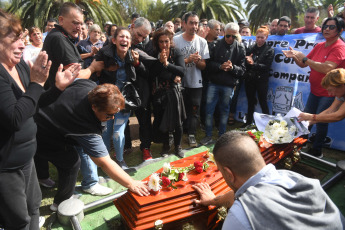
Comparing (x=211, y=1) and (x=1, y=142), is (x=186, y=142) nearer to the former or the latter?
(x=1, y=142)

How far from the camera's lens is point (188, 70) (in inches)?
157

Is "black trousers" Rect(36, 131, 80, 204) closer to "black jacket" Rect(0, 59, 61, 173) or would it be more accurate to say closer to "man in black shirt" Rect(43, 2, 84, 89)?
"black jacket" Rect(0, 59, 61, 173)

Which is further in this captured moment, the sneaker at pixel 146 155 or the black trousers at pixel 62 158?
the sneaker at pixel 146 155

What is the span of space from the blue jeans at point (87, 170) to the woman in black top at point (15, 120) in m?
0.88

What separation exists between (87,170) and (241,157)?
1.98 meters

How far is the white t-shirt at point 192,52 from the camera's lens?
12.9 feet

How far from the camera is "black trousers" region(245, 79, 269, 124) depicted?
4.62 metres

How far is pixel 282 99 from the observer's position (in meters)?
4.81

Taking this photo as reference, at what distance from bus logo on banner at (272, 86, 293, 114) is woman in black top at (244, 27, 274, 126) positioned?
0.31 metres

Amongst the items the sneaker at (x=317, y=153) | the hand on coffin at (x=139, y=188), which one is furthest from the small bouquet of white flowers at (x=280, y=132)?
the hand on coffin at (x=139, y=188)

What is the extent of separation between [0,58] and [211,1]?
17227 millimetres

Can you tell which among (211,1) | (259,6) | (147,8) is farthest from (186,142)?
(147,8)

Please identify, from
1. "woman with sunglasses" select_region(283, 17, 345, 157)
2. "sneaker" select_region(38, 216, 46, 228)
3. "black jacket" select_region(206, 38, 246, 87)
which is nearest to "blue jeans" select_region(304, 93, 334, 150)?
"woman with sunglasses" select_region(283, 17, 345, 157)

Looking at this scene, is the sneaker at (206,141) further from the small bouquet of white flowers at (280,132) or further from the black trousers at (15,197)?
the black trousers at (15,197)
